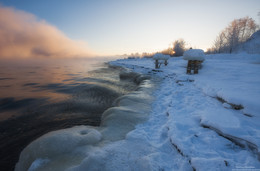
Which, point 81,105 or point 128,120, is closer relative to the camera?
point 128,120

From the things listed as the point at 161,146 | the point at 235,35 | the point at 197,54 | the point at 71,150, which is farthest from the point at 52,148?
the point at 235,35

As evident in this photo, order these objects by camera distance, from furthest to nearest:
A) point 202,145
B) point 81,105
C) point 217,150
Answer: point 81,105 < point 202,145 < point 217,150

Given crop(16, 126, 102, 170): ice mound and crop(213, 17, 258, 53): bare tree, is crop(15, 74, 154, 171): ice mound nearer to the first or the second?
crop(16, 126, 102, 170): ice mound

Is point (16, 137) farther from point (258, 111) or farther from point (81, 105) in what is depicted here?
point (258, 111)

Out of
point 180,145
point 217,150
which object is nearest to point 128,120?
point 180,145

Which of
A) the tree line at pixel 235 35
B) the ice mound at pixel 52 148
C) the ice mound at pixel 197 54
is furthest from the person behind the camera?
the tree line at pixel 235 35

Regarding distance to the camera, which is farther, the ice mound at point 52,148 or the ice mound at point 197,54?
the ice mound at point 197,54

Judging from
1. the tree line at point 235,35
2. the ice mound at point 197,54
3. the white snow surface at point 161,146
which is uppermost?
the tree line at point 235,35

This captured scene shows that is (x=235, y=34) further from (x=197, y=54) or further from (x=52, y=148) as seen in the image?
(x=52, y=148)

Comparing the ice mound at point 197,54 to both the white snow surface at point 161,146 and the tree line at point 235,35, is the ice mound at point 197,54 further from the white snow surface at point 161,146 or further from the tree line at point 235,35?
the tree line at point 235,35

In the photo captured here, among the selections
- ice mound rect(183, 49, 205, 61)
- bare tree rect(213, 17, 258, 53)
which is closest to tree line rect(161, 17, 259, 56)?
bare tree rect(213, 17, 258, 53)

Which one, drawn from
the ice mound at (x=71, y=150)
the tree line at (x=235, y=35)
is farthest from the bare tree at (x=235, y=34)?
the ice mound at (x=71, y=150)

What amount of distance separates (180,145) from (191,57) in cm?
931

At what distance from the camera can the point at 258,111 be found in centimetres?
311
